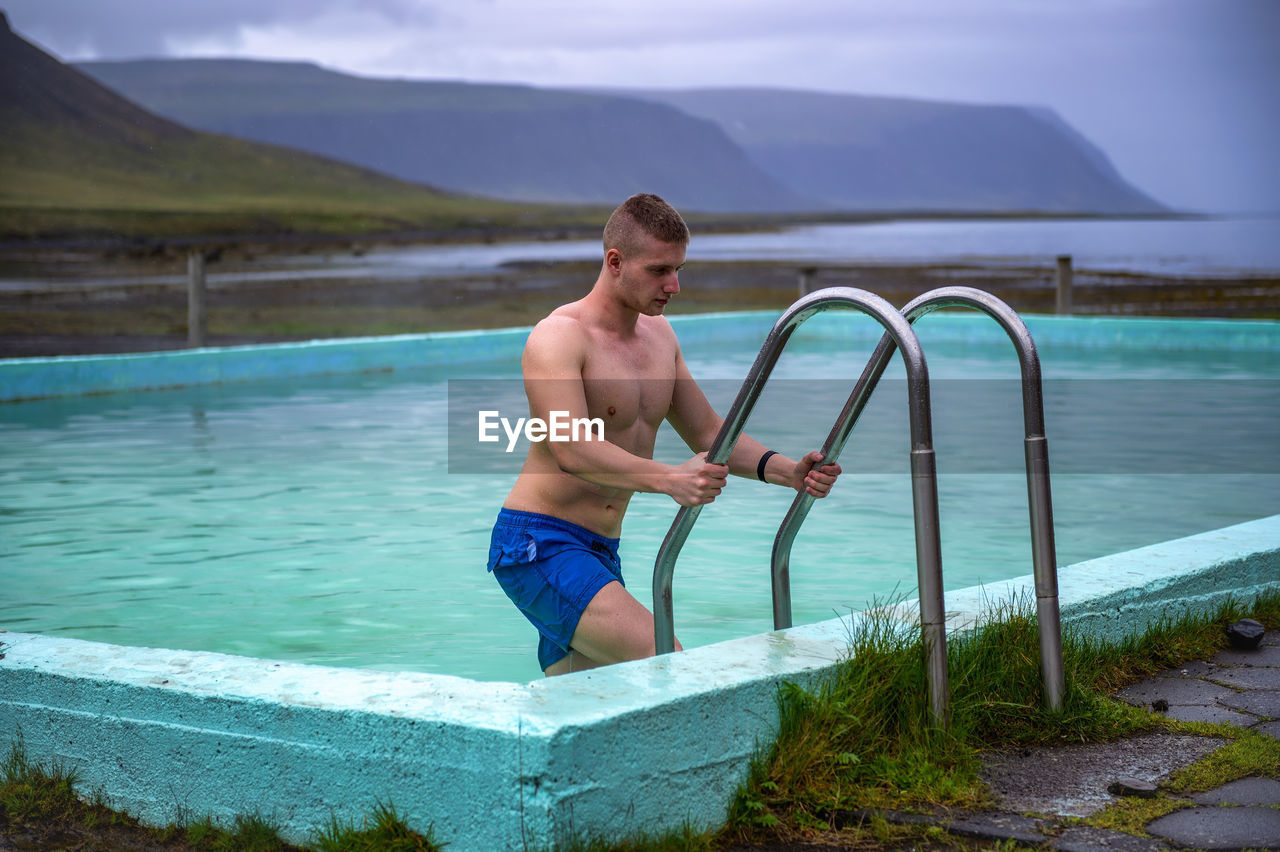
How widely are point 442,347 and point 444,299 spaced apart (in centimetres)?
2811

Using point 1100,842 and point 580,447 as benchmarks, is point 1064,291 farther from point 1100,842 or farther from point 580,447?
point 1100,842

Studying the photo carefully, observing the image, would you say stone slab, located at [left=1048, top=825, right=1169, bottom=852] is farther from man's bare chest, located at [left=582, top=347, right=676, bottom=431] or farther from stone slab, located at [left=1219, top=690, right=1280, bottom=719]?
man's bare chest, located at [left=582, top=347, right=676, bottom=431]

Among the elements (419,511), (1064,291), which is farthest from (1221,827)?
(1064,291)

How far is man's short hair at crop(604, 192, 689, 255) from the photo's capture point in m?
3.12

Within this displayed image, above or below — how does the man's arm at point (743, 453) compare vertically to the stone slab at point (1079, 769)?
above

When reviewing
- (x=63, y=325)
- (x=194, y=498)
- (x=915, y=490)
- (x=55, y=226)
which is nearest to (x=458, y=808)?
(x=915, y=490)

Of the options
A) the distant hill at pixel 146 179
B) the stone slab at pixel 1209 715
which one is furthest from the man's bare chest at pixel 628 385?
the distant hill at pixel 146 179

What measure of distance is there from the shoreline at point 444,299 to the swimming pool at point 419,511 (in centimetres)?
713

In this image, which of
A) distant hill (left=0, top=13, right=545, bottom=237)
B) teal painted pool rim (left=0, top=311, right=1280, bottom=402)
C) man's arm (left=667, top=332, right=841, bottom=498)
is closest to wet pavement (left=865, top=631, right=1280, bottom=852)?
man's arm (left=667, top=332, right=841, bottom=498)

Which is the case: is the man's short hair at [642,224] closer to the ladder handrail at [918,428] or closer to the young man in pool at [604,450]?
the young man in pool at [604,450]

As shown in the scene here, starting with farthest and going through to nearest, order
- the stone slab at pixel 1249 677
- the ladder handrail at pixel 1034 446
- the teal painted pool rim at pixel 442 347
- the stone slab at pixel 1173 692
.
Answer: the teal painted pool rim at pixel 442 347, the stone slab at pixel 1249 677, the stone slab at pixel 1173 692, the ladder handrail at pixel 1034 446

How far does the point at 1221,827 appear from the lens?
8.38 ft

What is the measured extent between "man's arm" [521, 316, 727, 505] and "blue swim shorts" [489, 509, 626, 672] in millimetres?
229

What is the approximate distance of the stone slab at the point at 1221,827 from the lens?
249cm
